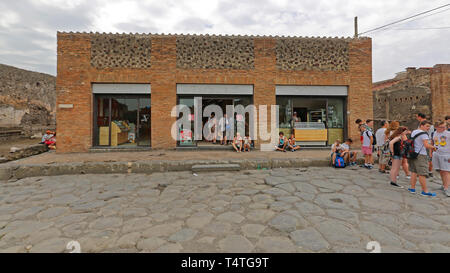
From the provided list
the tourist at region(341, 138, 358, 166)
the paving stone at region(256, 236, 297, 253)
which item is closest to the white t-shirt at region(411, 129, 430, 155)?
the tourist at region(341, 138, 358, 166)

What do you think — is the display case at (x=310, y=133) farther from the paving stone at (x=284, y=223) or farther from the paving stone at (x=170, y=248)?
the paving stone at (x=170, y=248)

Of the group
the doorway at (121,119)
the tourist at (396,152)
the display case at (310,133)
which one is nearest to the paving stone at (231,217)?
the tourist at (396,152)

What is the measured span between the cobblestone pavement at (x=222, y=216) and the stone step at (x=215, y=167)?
100 cm

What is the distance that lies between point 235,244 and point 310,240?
895 millimetres

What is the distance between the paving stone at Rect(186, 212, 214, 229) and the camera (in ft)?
9.33

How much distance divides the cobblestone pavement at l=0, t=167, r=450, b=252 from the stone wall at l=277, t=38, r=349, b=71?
648 centimetres

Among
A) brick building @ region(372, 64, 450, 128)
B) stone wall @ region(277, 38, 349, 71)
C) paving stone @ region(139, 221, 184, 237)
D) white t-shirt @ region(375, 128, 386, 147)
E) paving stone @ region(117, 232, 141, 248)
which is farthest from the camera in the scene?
brick building @ region(372, 64, 450, 128)

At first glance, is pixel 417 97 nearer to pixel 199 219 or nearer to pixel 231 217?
pixel 231 217

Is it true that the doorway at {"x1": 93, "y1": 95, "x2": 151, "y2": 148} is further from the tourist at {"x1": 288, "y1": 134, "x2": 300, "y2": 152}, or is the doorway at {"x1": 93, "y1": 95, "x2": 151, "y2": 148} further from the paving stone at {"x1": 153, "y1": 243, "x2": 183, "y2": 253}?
the paving stone at {"x1": 153, "y1": 243, "x2": 183, "y2": 253}

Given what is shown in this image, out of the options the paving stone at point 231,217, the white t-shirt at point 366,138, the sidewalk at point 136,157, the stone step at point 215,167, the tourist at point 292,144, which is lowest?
the paving stone at point 231,217

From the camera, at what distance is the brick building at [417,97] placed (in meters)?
15.8

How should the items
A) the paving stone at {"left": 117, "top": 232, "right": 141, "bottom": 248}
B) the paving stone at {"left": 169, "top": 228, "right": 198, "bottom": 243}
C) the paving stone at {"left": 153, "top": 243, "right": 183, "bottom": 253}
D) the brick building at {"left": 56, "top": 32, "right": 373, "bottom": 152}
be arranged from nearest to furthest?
the paving stone at {"left": 153, "top": 243, "right": 183, "bottom": 253}
the paving stone at {"left": 117, "top": 232, "right": 141, "bottom": 248}
the paving stone at {"left": 169, "top": 228, "right": 198, "bottom": 243}
the brick building at {"left": 56, "top": 32, "right": 373, "bottom": 152}

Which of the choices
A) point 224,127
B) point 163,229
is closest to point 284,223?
point 163,229

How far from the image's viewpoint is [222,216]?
3.13m
